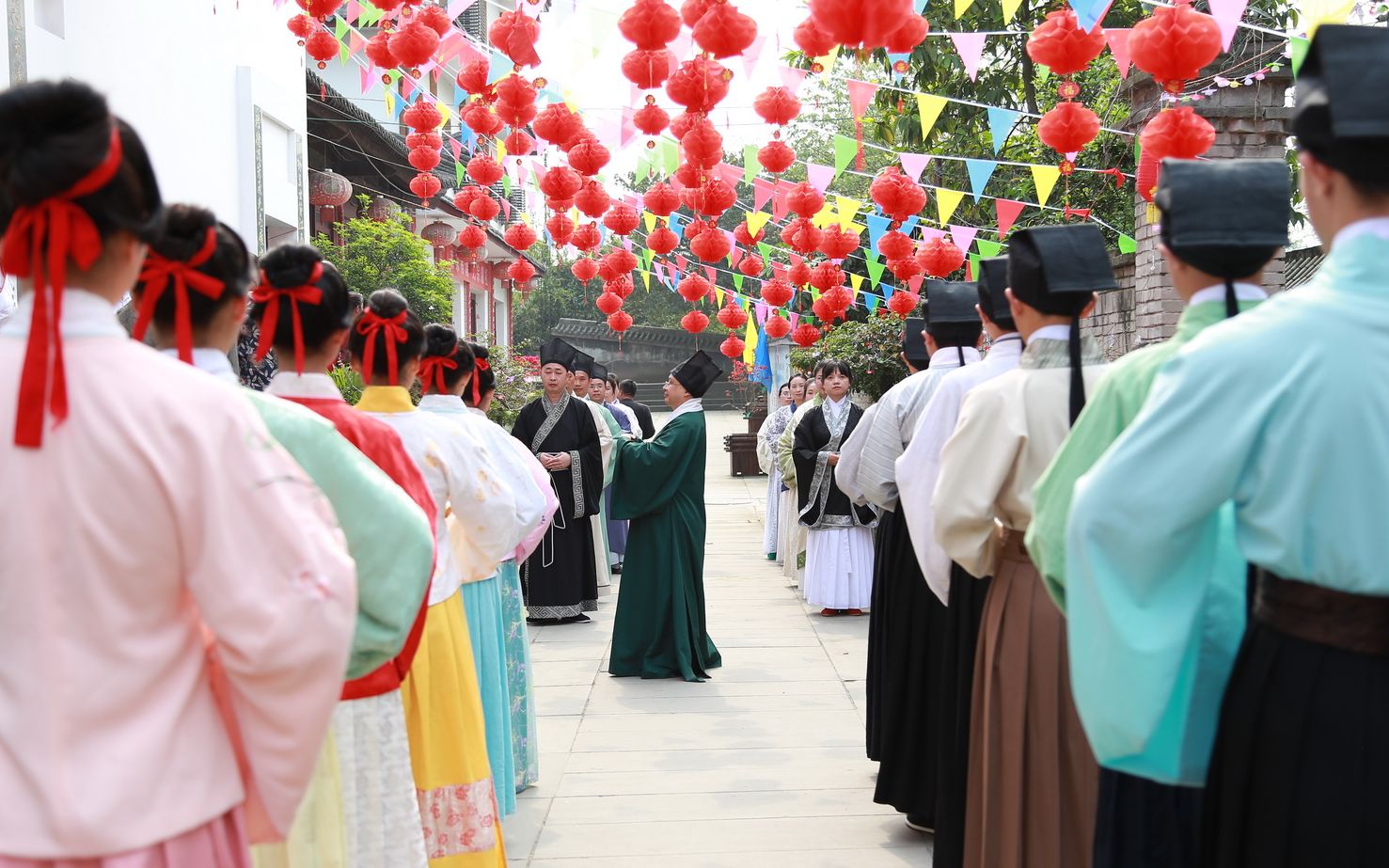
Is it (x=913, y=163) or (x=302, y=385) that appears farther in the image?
(x=913, y=163)

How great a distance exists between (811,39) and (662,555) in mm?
2962

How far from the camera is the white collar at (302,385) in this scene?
2984 mm

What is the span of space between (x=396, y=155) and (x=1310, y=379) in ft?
56.5

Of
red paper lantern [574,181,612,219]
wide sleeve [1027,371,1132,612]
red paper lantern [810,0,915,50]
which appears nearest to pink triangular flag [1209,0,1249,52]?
red paper lantern [810,0,915,50]

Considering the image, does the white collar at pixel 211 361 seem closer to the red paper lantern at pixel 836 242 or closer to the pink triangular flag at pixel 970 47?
the pink triangular flag at pixel 970 47

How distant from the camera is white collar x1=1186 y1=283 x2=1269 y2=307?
2.44 m

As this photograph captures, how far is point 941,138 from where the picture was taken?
15445mm

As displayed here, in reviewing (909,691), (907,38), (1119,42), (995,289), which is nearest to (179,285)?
(995,289)

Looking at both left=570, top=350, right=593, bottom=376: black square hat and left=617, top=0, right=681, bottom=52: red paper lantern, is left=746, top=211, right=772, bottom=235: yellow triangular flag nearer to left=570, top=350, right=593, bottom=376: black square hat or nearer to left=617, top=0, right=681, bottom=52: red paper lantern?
left=570, top=350, right=593, bottom=376: black square hat

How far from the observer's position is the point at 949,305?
511cm

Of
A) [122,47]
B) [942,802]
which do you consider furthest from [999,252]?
[942,802]

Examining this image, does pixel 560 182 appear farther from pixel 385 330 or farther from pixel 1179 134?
pixel 385 330

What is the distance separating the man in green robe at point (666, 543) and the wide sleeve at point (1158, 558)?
5.31 metres

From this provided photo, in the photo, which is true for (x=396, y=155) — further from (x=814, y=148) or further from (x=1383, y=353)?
(x=814, y=148)
